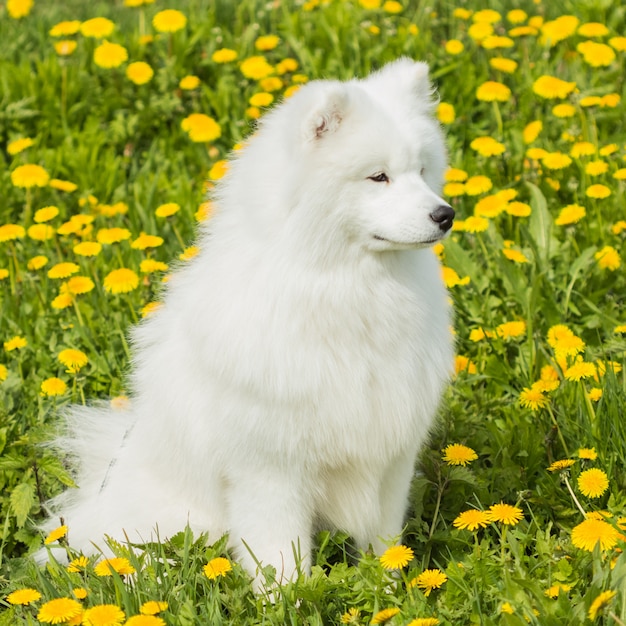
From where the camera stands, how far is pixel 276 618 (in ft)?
8.77

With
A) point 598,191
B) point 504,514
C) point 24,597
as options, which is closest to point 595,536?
point 504,514

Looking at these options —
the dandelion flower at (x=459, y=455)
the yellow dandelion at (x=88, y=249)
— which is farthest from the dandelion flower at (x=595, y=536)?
the yellow dandelion at (x=88, y=249)

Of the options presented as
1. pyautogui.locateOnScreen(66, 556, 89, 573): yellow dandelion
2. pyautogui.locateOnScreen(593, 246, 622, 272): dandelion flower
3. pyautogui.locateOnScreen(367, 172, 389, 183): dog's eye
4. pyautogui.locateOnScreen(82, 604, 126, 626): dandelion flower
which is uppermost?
pyautogui.locateOnScreen(367, 172, 389, 183): dog's eye

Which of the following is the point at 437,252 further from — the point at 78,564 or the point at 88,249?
the point at 78,564

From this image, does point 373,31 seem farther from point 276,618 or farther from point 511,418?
point 276,618

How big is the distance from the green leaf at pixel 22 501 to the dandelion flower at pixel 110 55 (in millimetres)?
2722

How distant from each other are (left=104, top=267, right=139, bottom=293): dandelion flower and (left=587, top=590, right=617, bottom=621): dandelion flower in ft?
7.02

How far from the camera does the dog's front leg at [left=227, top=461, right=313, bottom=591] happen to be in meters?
2.88

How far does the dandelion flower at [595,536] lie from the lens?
261 centimetres

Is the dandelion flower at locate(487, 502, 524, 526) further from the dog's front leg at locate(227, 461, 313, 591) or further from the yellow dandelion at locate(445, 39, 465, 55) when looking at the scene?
the yellow dandelion at locate(445, 39, 465, 55)

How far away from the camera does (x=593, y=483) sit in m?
2.90

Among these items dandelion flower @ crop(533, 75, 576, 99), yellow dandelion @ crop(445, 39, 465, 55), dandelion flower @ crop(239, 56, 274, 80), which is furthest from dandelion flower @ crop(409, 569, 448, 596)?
yellow dandelion @ crop(445, 39, 465, 55)

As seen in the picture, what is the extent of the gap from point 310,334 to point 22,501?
1.15 m

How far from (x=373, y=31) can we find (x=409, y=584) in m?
3.72
